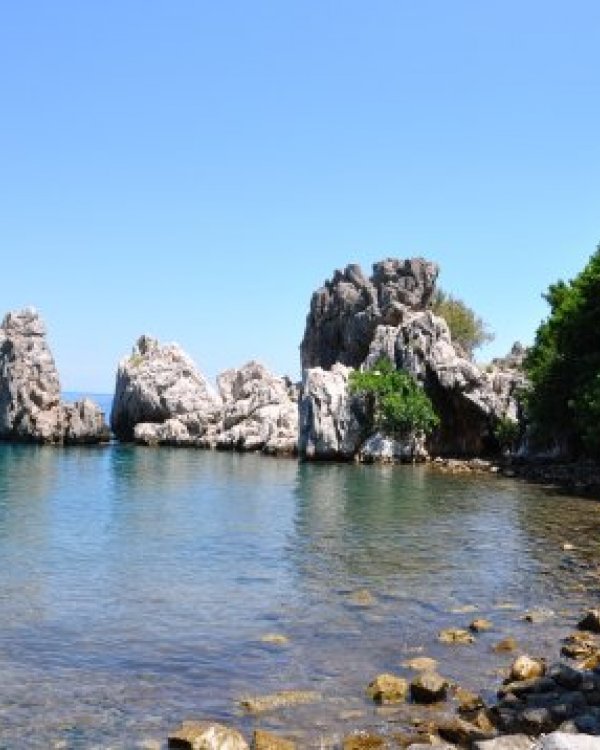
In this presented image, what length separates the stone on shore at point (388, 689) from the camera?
19.1m

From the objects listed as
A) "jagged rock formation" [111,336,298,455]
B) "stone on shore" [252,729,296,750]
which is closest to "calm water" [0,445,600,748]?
"stone on shore" [252,729,296,750]

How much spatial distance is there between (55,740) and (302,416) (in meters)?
82.7

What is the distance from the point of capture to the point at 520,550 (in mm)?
39906

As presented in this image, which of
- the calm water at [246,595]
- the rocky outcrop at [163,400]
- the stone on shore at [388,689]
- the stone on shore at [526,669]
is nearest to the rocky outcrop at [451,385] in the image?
the rocky outcrop at [163,400]

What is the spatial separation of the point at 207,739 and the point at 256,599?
13.2 m

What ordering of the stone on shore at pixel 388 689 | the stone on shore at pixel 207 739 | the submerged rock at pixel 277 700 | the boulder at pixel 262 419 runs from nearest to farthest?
the stone on shore at pixel 207 739, the submerged rock at pixel 277 700, the stone on shore at pixel 388 689, the boulder at pixel 262 419

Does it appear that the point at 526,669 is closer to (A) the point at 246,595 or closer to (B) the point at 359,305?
(A) the point at 246,595

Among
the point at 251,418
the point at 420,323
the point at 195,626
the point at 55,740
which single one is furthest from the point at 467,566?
the point at 251,418

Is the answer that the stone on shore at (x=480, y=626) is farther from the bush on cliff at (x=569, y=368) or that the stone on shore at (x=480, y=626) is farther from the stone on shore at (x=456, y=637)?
the bush on cliff at (x=569, y=368)

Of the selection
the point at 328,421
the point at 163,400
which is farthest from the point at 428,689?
the point at 163,400

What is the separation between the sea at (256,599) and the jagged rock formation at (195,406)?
167 ft

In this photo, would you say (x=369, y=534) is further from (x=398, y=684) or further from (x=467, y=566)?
(x=398, y=684)

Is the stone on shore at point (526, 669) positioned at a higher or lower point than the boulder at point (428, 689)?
higher

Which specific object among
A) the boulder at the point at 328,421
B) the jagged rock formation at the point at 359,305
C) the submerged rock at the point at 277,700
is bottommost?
the submerged rock at the point at 277,700
